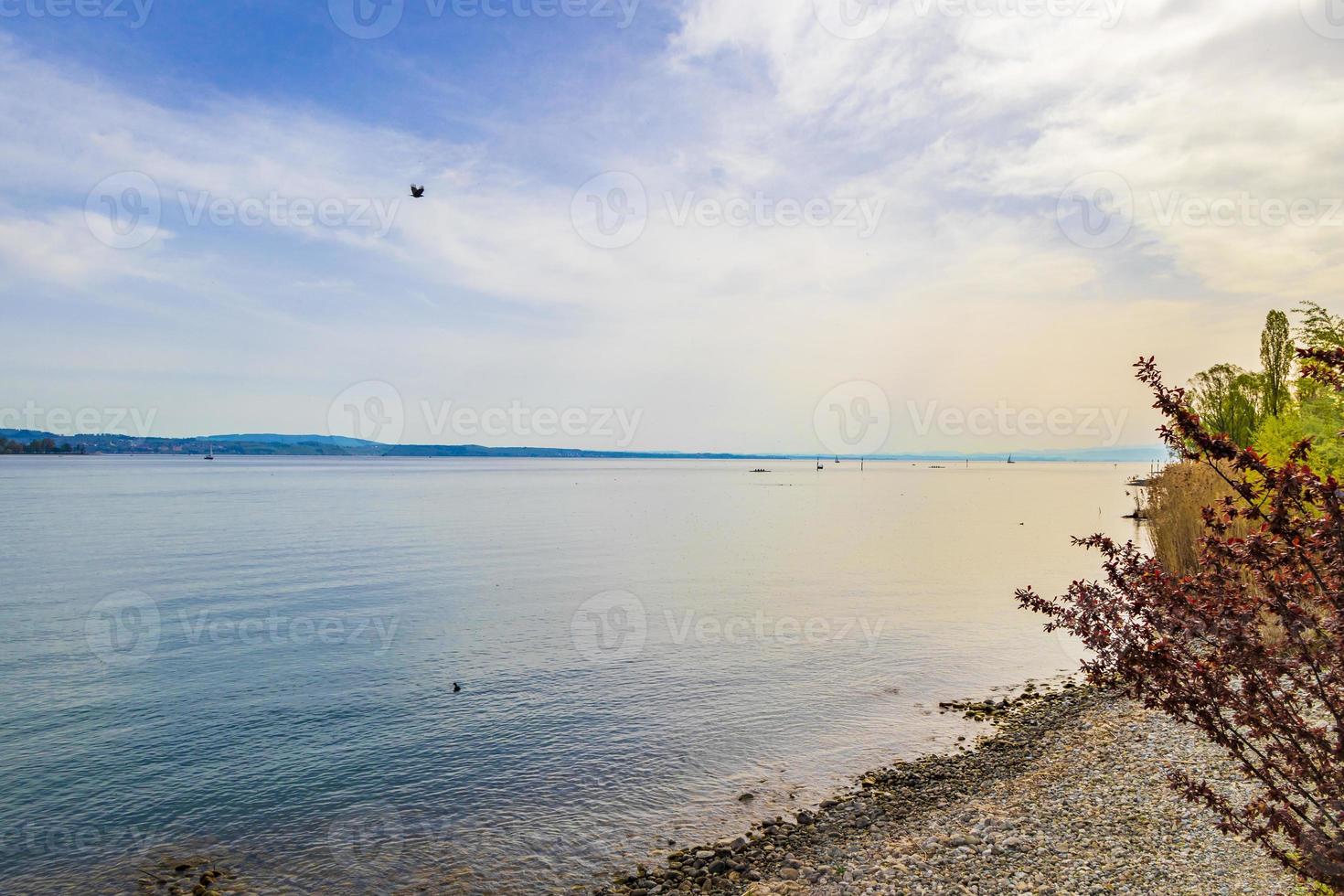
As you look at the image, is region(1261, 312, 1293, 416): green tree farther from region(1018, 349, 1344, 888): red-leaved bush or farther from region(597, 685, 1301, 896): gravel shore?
region(1018, 349, 1344, 888): red-leaved bush

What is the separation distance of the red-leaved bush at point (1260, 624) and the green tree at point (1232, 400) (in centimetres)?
6530

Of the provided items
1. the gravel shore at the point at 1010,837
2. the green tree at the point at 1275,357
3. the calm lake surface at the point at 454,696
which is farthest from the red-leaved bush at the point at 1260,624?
the green tree at the point at 1275,357

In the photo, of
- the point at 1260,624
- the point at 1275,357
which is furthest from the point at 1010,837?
the point at 1275,357

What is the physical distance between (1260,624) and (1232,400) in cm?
7336

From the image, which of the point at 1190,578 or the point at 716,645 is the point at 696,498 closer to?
the point at 716,645

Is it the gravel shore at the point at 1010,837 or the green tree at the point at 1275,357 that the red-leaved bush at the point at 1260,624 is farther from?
the green tree at the point at 1275,357

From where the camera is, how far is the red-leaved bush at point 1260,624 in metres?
4.93

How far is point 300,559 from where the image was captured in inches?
1580

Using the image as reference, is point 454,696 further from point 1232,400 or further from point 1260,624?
point 1232,400

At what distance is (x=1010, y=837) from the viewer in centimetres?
990

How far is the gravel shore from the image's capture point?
852 cm

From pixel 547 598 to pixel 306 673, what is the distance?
Result: 11.1 meters

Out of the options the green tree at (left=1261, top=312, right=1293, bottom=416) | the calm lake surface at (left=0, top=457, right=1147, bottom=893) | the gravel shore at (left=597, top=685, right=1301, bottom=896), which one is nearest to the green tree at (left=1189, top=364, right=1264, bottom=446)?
the green tree at (left=1261, top=312, right=1293, bottom=416)

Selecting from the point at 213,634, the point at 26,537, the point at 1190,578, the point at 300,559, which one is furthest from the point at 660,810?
the point at 26,537
